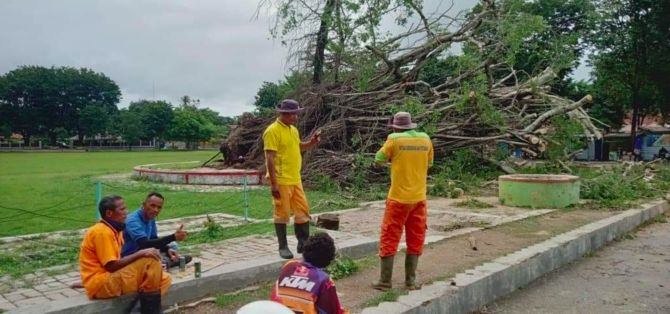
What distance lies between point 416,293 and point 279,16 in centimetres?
1107

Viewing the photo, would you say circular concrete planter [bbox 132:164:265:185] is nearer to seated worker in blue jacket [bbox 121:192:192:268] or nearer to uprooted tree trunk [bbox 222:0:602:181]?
uprooted tree trunk [bbox 222:0:602:181]

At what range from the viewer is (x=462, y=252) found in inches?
235

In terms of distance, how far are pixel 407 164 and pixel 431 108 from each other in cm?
887

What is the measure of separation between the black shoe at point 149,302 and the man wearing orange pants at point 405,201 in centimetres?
190

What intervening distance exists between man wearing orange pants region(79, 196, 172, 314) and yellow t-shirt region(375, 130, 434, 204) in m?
2.07

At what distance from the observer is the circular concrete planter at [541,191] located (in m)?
9.44

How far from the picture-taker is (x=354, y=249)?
5.71 m

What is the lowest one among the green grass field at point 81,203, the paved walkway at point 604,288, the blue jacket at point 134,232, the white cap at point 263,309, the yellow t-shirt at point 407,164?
the paved walkway at point 604,288

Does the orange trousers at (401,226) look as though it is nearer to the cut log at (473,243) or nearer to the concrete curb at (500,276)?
Answer: the concrete curb at (500,276)

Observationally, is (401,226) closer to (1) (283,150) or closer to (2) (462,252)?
(1) (283,150)

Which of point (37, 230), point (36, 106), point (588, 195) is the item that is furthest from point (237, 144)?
point (36, 106)

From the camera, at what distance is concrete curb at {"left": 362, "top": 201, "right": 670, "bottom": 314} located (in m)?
4.16

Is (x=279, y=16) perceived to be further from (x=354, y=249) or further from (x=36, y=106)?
(x=36, y=106)

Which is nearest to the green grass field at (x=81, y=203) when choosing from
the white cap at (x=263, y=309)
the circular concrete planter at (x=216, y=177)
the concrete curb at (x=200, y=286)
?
the circular concrete planter at (x=216, y=177)
